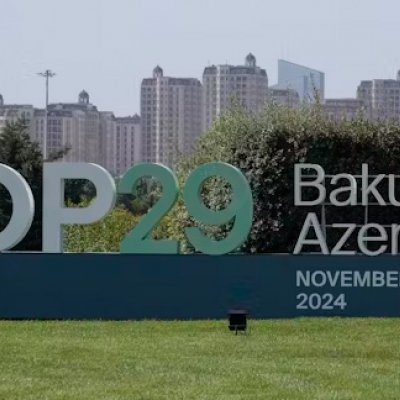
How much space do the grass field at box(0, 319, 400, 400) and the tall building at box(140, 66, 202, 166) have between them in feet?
211

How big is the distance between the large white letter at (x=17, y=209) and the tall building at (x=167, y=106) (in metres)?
62.9

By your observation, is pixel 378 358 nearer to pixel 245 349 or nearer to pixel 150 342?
pixel 245 349

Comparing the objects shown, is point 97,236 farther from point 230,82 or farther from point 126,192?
point 230,82

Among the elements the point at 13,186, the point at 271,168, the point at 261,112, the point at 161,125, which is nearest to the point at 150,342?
the point at 13,186

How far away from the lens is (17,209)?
1739 cm

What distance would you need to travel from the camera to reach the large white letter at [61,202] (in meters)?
17.4

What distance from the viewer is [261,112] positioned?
79.1ft

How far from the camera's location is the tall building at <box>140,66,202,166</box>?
271 ft

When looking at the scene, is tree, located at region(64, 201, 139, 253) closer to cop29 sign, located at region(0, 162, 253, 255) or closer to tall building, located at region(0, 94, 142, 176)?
cop29 sign, located at region(0, 162, 253, 255)

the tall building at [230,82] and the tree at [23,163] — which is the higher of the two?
the tall building at [230,82]

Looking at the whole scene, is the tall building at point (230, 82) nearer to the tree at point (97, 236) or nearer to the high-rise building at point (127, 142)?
the high-rise building at point (127, 142)

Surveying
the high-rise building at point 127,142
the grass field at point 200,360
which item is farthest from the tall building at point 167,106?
the grass field at point 200,360

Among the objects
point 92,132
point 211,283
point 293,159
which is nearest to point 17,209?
point 211,283

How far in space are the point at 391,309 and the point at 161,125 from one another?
216 feet
